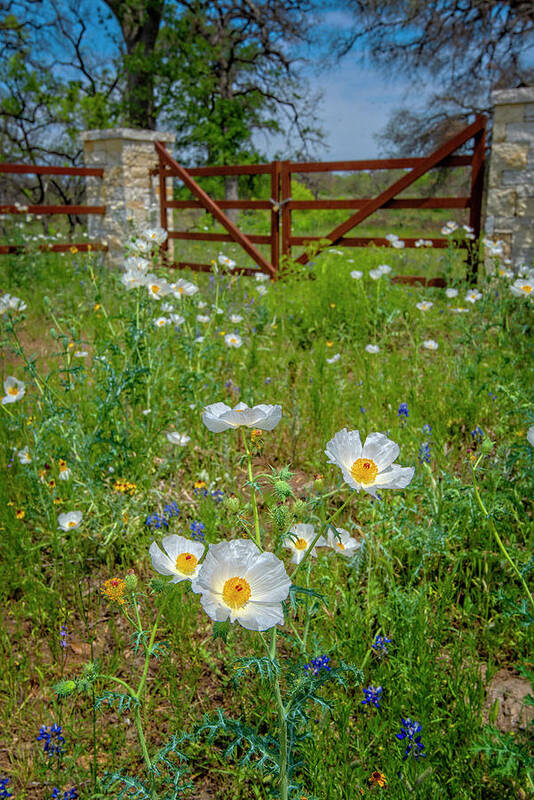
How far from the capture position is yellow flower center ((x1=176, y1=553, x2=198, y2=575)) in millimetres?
1156

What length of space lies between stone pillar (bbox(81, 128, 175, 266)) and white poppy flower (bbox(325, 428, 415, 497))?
7.52 meters

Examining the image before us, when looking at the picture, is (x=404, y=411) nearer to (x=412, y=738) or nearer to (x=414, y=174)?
(x=412, y=738)

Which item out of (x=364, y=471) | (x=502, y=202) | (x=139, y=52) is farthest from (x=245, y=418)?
(x=139, y=52)

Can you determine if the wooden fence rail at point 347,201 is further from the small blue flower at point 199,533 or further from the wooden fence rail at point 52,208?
the small blue flower at point 199,533

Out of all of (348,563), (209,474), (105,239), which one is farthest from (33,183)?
(348,563)

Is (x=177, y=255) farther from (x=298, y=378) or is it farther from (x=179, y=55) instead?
(x=298, y=378)

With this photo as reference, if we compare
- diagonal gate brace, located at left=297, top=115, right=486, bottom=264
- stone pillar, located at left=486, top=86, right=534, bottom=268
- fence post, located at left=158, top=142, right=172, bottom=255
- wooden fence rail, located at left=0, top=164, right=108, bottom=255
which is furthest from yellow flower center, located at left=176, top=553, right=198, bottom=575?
fence post, located at left=158, top=142, right=172, bottom=255

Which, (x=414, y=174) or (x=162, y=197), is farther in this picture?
(x=162, y=197)

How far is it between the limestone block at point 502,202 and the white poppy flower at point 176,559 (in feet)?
17.5

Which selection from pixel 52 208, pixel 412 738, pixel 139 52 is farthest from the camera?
pixel 139 52

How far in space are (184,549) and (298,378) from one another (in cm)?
243

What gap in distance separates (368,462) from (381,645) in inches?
31.3

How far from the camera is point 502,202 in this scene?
5531 millimetres

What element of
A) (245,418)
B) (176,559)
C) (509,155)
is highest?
(509,155)
